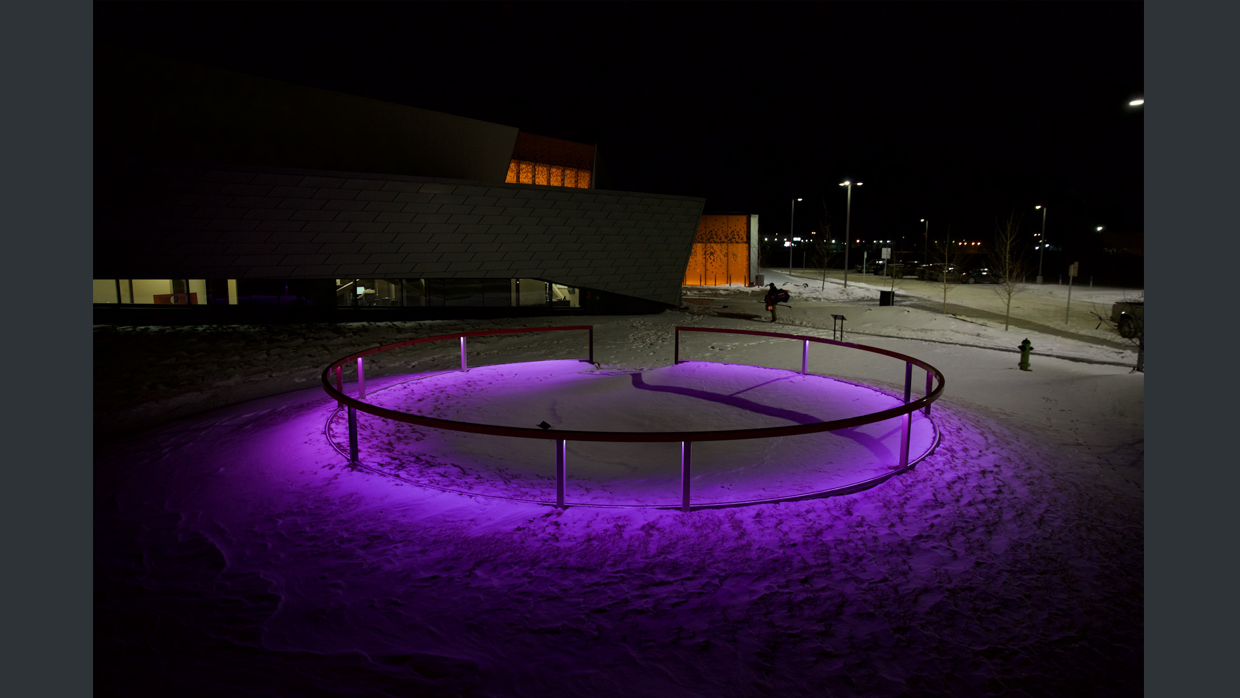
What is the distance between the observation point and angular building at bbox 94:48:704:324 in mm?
18281

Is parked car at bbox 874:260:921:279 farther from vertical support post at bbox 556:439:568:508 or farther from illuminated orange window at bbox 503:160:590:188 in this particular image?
vertical support post at bbox 556:439:568:508

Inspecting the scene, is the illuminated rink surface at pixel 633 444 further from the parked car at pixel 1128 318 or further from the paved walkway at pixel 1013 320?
the parked car at pixel 1128 318

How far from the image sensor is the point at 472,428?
246 inches

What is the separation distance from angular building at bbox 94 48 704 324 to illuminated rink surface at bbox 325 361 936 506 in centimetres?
1046

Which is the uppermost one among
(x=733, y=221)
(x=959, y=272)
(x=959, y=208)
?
(x=959, y=208)

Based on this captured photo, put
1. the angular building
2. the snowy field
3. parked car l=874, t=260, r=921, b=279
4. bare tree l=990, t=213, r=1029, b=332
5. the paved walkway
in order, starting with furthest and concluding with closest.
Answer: parked car l=874, t=260, r=921, b=279 < bare tree l=990, t=213, r=1029, b=332 < the paved walkway < the angular building < the snowy field

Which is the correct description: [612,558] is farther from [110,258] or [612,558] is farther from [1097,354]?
[110,258]

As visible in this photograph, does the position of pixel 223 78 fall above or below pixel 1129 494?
above

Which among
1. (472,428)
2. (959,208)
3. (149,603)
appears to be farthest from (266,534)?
(959,208)

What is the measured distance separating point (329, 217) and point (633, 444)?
53.9 ft

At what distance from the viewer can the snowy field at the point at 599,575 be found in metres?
3.69

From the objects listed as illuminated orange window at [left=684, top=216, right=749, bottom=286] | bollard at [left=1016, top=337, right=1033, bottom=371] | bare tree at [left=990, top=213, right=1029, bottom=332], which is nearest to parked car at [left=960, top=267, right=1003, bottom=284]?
bare tree at [left=990, top=213, right=1029, bottom=332]

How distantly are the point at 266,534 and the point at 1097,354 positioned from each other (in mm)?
18787

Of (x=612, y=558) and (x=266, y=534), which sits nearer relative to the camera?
(x=612, y=558)
